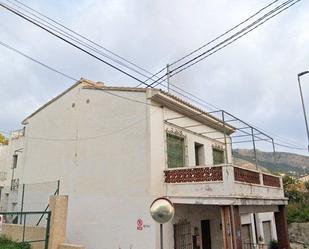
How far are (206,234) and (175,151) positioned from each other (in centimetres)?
426

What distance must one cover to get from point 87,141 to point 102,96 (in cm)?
211

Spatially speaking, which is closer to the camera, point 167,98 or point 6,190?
point 167,98

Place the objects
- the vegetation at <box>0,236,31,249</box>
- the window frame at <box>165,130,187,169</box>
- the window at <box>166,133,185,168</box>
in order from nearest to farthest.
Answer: the vegetation at <box>0,236,31,249</box>
the window frame at <box>165,130,187,169</box>
the window at <box>166,133,185,168</box>

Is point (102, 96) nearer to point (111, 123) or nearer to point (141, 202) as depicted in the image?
point (111, 123)

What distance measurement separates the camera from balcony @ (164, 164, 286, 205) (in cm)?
985

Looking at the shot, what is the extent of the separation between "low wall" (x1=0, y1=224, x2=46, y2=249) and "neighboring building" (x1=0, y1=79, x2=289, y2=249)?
165 cm

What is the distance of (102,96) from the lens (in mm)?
13242

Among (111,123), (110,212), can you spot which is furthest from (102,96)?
(110,212)

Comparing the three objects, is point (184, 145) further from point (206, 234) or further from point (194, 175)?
point (206, 234)

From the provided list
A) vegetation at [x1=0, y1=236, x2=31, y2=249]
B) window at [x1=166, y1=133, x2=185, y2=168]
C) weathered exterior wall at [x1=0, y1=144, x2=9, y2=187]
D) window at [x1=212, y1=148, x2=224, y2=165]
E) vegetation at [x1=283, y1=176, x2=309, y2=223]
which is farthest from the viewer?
weathered exterior wall at [x1=0, y1=144, x2=9, y2=187]

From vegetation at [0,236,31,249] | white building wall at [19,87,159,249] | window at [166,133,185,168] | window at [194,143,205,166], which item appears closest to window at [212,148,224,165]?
window at [194,143,205,166]

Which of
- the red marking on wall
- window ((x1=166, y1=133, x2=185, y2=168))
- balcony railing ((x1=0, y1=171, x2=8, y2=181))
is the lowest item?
the red marking on wall

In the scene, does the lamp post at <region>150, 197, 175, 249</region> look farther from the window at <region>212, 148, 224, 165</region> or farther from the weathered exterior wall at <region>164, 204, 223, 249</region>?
the window at <region>212, 148, 224, 165</region>

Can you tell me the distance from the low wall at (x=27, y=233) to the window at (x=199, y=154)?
7435 mm
